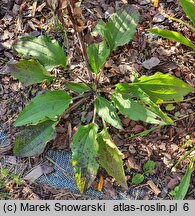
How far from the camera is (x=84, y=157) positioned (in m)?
2.28

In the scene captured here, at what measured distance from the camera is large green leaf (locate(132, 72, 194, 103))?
234 cm

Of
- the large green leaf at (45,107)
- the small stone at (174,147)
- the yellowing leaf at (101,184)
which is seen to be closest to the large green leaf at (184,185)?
the small stone at (174,147)

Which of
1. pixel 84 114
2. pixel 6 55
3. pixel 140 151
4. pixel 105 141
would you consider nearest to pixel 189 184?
pixel 140 151

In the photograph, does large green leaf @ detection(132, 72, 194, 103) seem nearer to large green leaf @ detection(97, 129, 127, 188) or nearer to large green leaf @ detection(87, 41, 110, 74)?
large green leaf @ detection(87, 41, 110, 74)

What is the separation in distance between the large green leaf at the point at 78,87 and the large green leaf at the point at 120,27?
30 cm

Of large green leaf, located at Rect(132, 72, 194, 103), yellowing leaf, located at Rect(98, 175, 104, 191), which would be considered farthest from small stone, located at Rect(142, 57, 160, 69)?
yellowing leaf, located at Rect(98, 175, 104, 191)

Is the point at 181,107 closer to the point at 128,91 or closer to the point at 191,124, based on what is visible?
the point at 191,124

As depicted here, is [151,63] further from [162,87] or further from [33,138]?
[33,138]

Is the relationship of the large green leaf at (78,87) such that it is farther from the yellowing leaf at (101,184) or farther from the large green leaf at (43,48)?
the yellowing leaf at (101,184)

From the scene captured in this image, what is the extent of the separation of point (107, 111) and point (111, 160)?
0.28 m

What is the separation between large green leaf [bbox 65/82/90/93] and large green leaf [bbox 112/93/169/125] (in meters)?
0.20

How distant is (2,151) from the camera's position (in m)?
2.61

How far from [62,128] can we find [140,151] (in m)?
0.50

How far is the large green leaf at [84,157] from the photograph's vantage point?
7.40ft
